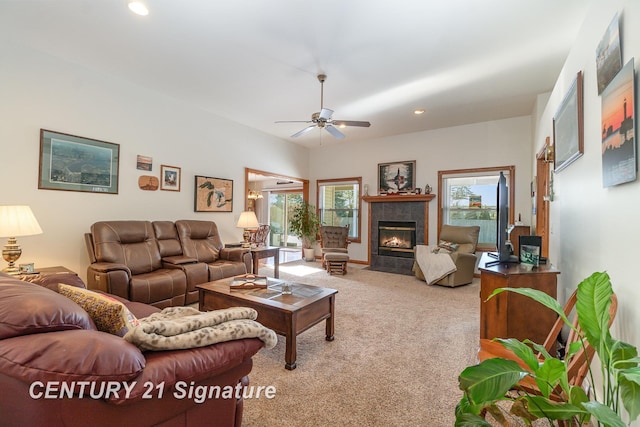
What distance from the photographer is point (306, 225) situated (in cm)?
711

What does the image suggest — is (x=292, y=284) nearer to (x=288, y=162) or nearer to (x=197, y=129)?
(x=197, y=129)

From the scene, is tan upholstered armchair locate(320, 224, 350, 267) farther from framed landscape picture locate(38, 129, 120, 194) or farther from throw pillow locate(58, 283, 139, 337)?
throw pillow locate(58, 283, 139, 337)

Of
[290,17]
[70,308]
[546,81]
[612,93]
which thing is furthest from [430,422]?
[546,81]

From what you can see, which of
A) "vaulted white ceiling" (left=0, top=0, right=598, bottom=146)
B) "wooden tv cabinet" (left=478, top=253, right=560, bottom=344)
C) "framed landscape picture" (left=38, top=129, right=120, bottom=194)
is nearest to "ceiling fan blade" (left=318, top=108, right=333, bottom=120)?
"vaulted white ceiling" (left=0, top=0, right=598, bottom=146)

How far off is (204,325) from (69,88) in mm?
3751

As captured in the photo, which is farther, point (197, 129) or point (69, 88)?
point (197, 129)

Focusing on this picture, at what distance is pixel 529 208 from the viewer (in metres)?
4.89

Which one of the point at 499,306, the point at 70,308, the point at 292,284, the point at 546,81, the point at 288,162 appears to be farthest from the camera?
the point at 288,162

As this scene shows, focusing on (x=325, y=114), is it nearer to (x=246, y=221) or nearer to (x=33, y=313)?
(x=246, y=221)

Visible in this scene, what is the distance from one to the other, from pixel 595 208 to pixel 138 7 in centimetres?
366

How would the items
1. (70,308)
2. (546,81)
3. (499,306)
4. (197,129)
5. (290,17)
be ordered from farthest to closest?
(197,129)
(546,81)
(290,17)
(499,306)
(70,308)

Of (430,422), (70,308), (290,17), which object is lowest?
(430,422)

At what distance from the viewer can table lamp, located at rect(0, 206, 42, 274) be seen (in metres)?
2.35

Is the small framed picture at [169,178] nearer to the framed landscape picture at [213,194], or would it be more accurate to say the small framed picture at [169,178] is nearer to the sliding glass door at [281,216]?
the framed landscape picture at [213,194]
